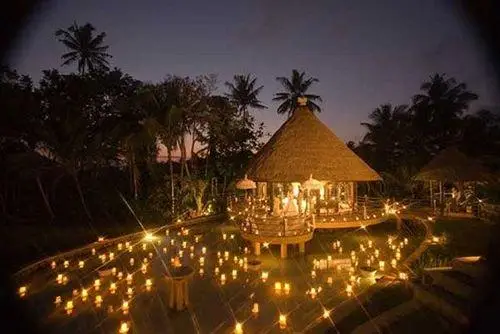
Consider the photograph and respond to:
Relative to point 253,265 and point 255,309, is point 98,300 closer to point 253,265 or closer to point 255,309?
point 255,309

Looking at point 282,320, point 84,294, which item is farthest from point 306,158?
point 84,294

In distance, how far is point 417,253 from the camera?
10.4 m

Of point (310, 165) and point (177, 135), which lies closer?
point (310, 165)

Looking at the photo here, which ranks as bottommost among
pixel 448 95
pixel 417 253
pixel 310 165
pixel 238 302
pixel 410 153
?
pixel 238 302

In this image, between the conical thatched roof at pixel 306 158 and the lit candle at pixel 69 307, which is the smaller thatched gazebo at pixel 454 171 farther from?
the lit candle at pixel 69 307

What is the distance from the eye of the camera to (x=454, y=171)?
57.2 feet

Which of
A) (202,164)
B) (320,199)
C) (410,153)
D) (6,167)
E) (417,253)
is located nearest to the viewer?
(417,253)

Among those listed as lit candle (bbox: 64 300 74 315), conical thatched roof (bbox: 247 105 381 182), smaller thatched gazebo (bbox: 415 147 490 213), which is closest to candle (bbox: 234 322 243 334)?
lit candle (bbox: 64 300 74 315)

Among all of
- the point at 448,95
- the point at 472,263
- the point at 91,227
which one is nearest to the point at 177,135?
the point at 91,227

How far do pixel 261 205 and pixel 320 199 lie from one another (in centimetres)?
275

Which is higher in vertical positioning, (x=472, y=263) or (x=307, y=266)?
(x=472, y=263)

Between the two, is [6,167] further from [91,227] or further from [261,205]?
[261,205]

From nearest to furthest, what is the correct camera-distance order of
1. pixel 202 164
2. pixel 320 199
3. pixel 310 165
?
pixel 310 165
pixel 320 199
pixel 202 164

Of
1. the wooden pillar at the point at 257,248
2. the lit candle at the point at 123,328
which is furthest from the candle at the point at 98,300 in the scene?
the wooden pillar at the point at 257,248
